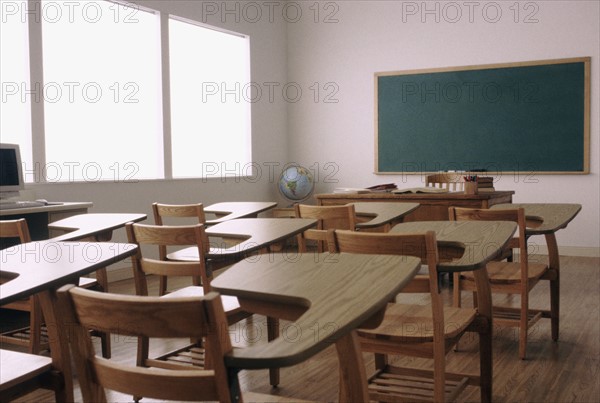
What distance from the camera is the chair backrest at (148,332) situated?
982 millimetres

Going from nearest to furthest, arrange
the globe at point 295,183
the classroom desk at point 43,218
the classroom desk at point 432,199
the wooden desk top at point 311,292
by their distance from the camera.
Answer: the wooden desk top at point 311,292 < the classroom desk at point 43,218 < the classroom desk at point 432,199 < the globe at point 295,183

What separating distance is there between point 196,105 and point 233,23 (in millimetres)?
1017

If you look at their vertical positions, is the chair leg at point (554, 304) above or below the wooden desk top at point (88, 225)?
below

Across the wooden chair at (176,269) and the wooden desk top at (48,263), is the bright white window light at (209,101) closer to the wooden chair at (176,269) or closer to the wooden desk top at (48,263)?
the wooden chair at (176,269)

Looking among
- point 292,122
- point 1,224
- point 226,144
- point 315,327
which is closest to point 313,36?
point 292,122

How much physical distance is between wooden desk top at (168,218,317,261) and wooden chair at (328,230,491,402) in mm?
353

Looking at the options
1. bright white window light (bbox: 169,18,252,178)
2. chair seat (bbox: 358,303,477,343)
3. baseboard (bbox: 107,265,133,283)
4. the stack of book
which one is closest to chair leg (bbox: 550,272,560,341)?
chair seat (bbox: 358,303,477,343)

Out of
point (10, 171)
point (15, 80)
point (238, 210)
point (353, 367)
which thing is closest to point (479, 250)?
point (353, 367)

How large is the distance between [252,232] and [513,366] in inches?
54.4

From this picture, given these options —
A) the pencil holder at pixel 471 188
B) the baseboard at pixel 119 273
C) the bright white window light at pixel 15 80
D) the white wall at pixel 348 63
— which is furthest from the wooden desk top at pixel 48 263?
the white wall at pixel 348 63

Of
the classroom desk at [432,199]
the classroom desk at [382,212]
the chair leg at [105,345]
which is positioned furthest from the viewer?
the classroom desk at [432,199]

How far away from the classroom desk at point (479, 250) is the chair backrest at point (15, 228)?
1.61m

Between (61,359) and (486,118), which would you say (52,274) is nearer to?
(61,359)

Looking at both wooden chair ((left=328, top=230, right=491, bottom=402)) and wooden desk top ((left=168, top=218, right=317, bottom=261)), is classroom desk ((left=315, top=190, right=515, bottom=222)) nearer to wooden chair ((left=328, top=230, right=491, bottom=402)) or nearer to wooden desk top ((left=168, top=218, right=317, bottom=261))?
wooden desk top ((left=168, top=218, right=317, bottom=261))
